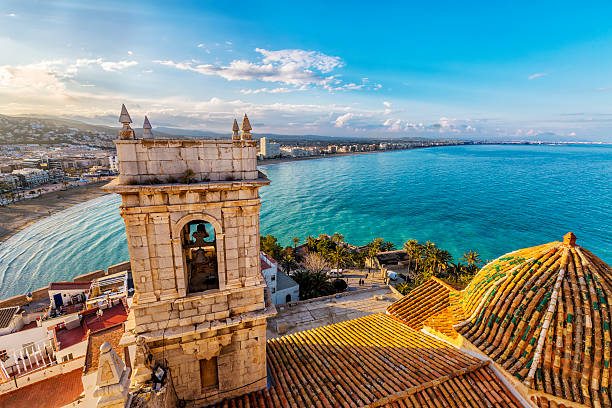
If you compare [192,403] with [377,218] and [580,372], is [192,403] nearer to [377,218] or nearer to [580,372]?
[580,372]

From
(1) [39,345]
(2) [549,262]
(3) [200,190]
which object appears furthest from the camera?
(1) [39,345]

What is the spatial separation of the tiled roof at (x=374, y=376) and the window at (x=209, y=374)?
632mm

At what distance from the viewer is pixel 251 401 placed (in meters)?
8.23

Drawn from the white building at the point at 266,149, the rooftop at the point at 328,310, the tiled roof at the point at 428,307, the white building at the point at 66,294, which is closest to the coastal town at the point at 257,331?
the tiled roof at the point at 428,307

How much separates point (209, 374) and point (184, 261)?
3.45 meters

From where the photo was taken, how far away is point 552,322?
884 centimetres

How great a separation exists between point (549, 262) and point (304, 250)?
41940 mm

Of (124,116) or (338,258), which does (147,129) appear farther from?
(338,258)

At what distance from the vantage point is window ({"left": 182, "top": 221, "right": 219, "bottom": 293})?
8.05m

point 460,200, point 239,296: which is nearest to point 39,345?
point 239,296

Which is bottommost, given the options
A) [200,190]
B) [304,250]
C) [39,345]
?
[304,250]

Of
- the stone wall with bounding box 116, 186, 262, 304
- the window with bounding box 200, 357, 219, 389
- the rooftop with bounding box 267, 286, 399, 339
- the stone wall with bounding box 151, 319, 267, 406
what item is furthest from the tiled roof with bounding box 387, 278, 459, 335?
the rooftop with bounding box 267, 286, 399, 339

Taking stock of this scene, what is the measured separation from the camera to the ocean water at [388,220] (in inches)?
1980

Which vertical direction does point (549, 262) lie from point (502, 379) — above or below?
above
